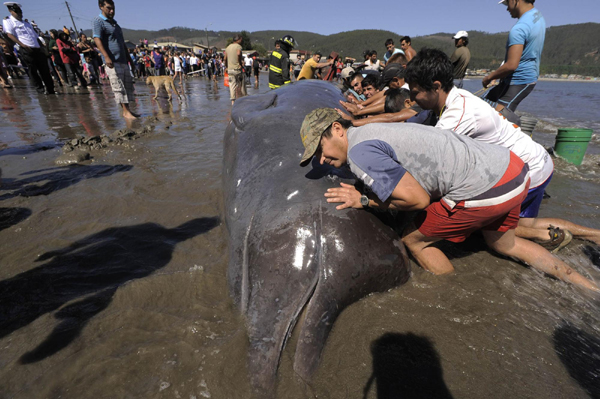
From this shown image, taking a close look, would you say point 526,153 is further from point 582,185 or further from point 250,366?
point 582,185

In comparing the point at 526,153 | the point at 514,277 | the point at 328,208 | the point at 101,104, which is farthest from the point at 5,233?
the point at 101,104

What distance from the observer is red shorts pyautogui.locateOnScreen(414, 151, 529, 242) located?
220 centimetres

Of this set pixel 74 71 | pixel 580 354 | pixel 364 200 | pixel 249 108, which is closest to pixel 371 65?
pixel 249 108

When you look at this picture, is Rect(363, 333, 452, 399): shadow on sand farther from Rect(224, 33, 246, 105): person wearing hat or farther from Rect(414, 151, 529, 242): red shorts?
Rect(224, 33, 246, 105): person wearing hat

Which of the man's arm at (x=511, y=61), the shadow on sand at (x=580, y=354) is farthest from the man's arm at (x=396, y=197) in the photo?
the man's arm at (x=511, y=61)

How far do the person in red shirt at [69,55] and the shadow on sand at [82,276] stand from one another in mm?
13909

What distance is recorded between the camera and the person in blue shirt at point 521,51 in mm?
3764

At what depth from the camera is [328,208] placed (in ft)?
6.21

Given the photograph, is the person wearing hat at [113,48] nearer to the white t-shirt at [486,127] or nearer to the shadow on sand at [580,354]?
the white t-shirt at [486,127]

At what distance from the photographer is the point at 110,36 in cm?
646

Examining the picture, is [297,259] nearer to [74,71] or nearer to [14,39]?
[14,39]

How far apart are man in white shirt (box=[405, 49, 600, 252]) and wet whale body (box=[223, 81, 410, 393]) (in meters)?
1.07

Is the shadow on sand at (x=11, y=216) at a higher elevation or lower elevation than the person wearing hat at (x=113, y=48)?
lower

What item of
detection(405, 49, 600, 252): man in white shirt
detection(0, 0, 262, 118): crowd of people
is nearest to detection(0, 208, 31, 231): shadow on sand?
detection(405, 49, 600, 252): man in white shirt
